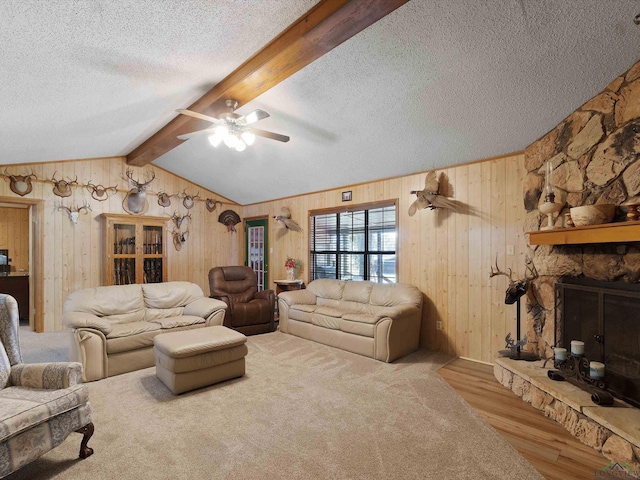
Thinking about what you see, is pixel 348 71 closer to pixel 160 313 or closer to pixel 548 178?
pixel 548 178

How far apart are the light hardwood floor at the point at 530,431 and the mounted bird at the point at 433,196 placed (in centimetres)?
196

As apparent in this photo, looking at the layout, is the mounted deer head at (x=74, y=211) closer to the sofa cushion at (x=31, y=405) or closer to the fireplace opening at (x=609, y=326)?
the sofa cushion at (x=31, y=405)

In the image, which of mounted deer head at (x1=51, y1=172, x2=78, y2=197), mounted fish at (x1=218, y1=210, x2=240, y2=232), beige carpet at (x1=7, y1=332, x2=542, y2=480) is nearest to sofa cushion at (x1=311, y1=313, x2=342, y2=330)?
beige carpet at (x1=7, y1=332, x2=542, y2=480)

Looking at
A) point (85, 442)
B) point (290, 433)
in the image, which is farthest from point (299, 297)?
point (85, 442)

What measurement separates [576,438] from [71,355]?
4.44 m

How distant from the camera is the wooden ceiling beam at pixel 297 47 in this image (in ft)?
6.44

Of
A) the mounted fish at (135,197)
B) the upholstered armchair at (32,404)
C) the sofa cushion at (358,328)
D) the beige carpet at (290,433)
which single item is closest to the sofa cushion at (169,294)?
the beige carpet at (290,433)

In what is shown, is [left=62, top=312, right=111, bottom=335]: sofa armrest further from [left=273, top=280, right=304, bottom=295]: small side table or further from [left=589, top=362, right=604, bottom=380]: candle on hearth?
[left=589, top=362, right=604, bottom=380]: candle on hearth

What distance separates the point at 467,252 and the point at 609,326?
5.26ft

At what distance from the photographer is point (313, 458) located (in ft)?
A: 6.62

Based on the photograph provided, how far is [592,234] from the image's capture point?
245 cm

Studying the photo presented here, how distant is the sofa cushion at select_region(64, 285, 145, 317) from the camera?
12.0 feet

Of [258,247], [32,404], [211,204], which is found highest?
[211,204]

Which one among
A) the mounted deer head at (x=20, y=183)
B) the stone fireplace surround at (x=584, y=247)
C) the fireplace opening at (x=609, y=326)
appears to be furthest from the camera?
the mounted deer head at (x=20, y=183)
